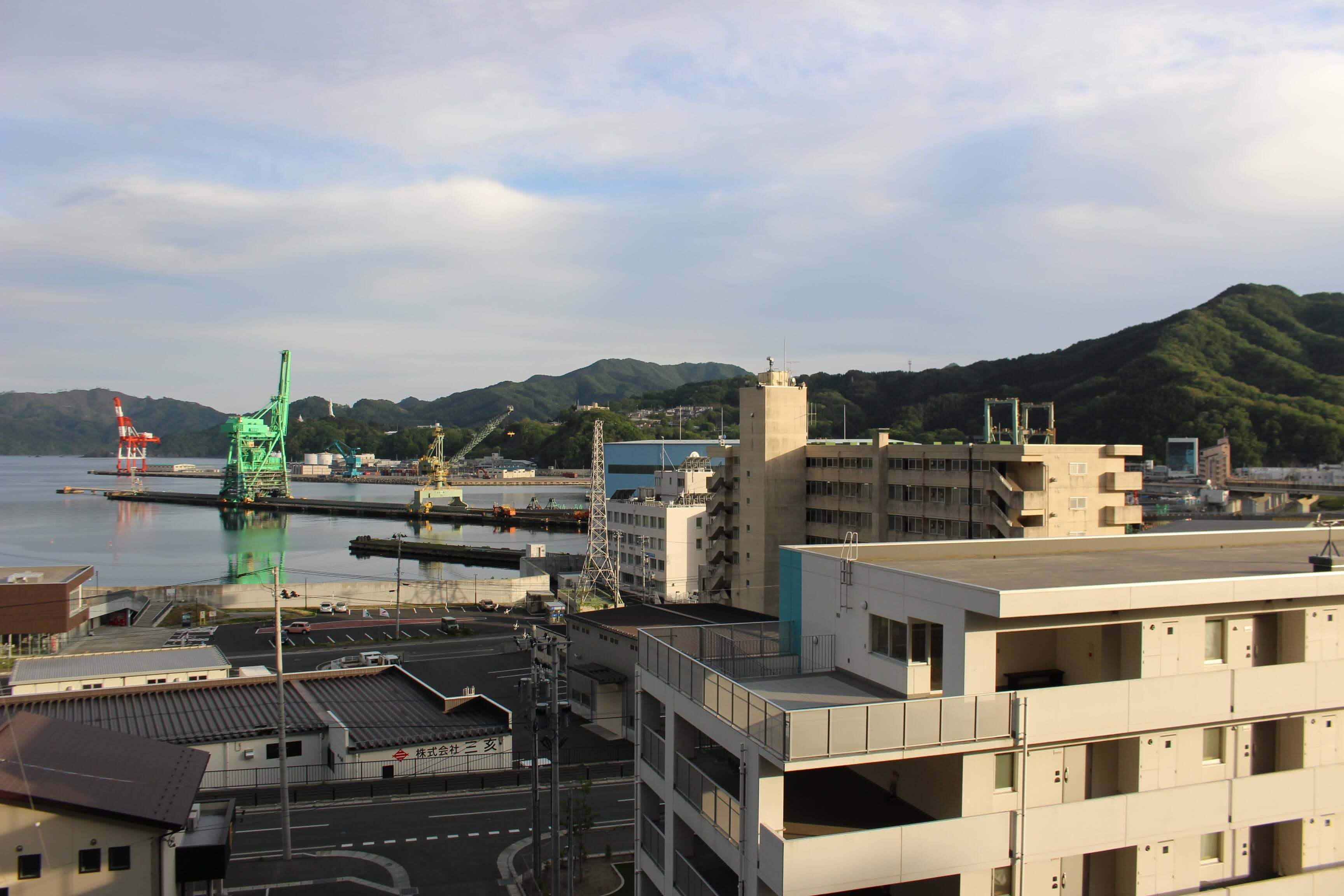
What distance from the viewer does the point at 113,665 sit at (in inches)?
544

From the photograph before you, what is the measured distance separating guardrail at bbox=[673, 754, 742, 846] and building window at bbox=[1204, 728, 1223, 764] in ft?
7.82

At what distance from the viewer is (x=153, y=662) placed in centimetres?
1405

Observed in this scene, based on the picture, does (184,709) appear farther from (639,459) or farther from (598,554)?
(639,459)

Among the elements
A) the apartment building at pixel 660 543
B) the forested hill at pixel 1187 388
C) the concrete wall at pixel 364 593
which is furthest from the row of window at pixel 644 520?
the forested hill at pixel 1187 388

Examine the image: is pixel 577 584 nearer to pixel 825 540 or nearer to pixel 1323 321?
pixel 825 540

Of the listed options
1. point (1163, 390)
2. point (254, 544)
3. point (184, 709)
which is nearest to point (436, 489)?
point (254, 544)

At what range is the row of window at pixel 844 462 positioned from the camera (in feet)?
62.9

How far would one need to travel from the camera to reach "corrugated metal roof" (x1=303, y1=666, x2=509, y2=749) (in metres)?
11.4

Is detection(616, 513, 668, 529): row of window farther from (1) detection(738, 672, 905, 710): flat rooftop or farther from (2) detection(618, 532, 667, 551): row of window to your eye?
(1) detection(738, 672, 905, 710): flat rooftop

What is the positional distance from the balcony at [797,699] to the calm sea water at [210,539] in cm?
2841

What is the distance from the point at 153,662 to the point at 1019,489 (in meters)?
15.0

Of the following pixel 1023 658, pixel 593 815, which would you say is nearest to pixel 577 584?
pixel 593 815

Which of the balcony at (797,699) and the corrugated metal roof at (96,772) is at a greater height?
the balcony at (797,699)

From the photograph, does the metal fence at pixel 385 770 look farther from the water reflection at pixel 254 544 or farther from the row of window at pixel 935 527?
the water reflection at pixel 254 544
